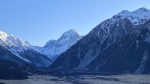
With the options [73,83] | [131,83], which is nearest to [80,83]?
[73,83]

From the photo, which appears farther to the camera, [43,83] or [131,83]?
[131,83]

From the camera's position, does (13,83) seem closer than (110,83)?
Yes

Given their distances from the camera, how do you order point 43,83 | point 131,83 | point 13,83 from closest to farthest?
point 13,83
point 43,83
point 131,83

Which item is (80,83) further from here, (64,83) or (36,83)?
(36,83)

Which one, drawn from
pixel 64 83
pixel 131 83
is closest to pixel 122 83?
pixel 131 83

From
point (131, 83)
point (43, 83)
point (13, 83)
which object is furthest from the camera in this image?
point (131, 83)

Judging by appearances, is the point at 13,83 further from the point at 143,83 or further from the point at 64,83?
the point at 143,83

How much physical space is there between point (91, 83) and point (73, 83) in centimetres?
1058

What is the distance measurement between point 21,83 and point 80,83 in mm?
35678

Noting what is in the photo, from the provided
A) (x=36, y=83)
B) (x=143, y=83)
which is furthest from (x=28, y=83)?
(x=143, y=83)

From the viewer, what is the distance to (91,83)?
195 metres

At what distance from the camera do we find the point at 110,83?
19575 cm

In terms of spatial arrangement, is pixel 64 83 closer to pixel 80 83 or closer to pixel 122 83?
pixel 80 83

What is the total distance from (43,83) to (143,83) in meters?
58.3
